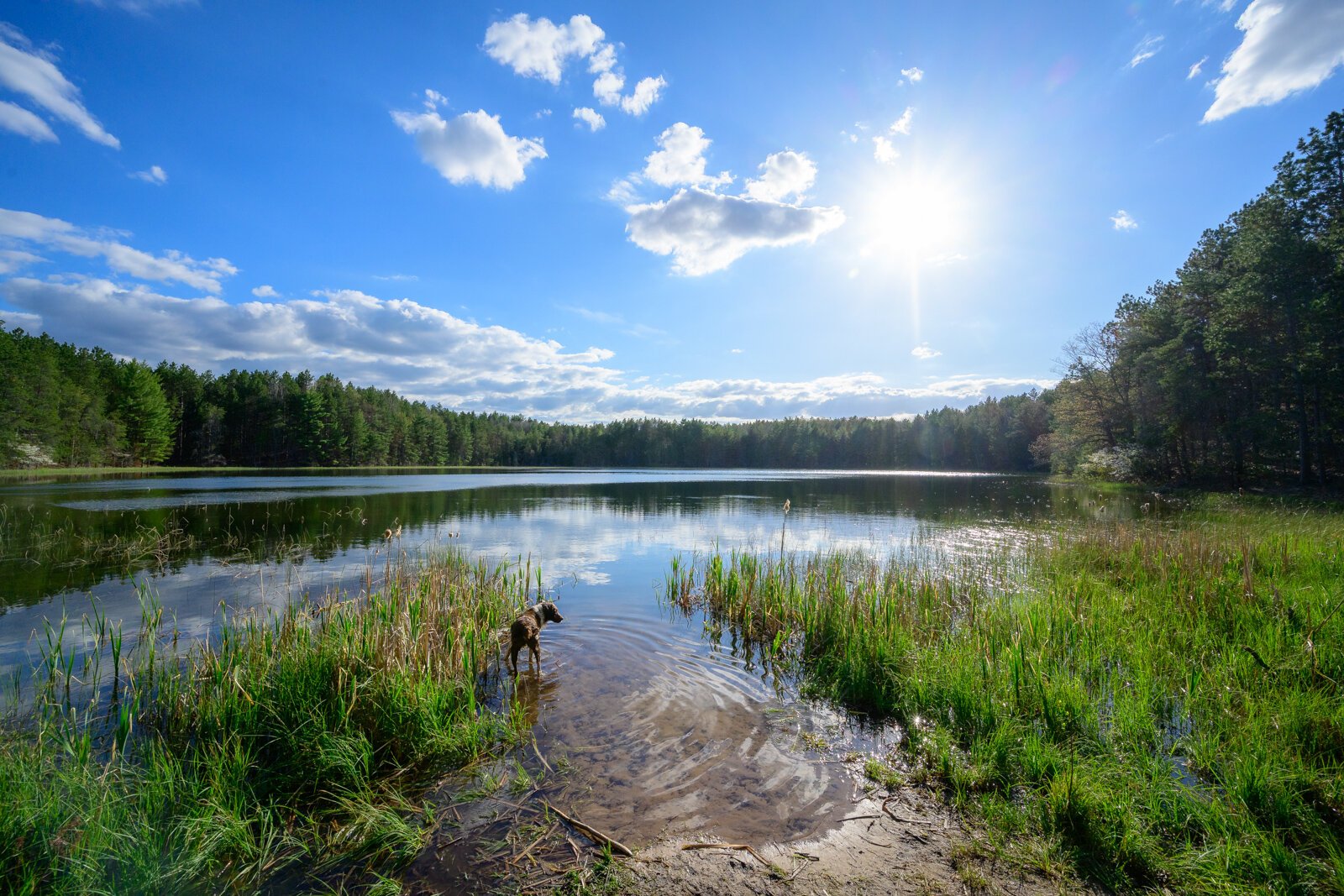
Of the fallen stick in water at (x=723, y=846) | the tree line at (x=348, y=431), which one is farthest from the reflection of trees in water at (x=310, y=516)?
the tree line at (x=348, y=431)

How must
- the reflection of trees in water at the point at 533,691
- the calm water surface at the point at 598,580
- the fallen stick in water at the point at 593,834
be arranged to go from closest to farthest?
the fallen stick in water at the point at 593,834 → the calm water surface at the point at 598,580 → the reflection of trees in water at the point at 533,691

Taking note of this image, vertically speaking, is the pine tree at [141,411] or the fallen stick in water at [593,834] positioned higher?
the pine tree at [141,411]

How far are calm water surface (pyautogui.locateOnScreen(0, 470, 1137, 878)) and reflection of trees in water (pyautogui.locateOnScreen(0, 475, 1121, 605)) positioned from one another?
136mm

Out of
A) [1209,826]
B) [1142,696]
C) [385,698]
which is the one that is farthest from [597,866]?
[1142,696]

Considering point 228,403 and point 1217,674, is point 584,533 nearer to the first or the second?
point 1217,674

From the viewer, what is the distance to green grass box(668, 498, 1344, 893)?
4023 mm

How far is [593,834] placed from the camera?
14.3ft

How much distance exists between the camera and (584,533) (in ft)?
77.4

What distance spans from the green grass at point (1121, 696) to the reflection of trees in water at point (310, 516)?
593 inches

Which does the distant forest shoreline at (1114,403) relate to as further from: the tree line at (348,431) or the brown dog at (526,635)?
the brown dog at (526,635)

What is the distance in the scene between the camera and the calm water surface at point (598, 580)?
5.29 metres

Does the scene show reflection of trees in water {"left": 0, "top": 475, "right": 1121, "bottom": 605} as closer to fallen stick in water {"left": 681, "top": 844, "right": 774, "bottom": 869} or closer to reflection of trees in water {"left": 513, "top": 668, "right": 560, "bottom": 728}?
reflection of trees in water {"left": 513, "top": 668, "right": 560, "bottom": 728}

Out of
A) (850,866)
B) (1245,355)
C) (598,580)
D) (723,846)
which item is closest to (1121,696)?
(850,866)

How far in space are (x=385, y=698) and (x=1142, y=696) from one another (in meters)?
8.07
